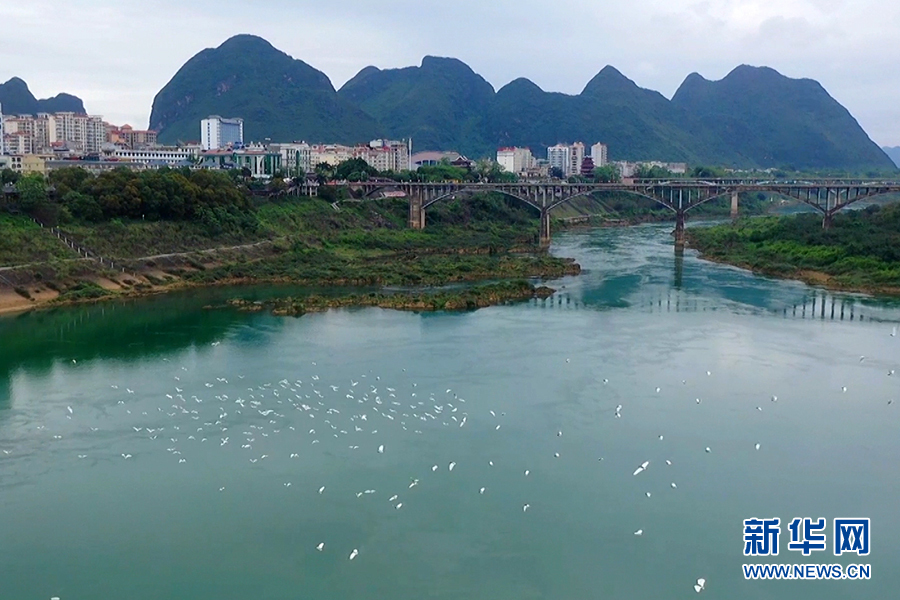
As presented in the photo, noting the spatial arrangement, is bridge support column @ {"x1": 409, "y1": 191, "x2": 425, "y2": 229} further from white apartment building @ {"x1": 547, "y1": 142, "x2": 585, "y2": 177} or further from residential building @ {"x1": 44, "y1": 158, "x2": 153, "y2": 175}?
Answer: white apartment building @ {"x1": 547, "y1": 142, "x2": 585, "y2": 177}

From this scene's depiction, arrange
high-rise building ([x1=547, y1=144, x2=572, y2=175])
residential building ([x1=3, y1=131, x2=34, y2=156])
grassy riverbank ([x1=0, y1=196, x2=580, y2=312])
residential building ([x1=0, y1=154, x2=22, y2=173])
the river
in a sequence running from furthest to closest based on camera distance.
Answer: high-rise building ([x1=547, y1=144, x2=572, y2=175])
residential building ([x1=3, y1=131, x2=34, y2=156])
residential building ([x1=0, y1=154, x2=22, y2=173])
grassy riverbank ([x1=0, y1=196, x2=580, y2=312])
the river

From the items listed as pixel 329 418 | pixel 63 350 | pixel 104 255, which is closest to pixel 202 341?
pixel 63 350

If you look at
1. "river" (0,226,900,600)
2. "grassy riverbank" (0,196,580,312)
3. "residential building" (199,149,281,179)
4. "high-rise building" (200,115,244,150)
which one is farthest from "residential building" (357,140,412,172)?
"river" (0,226,900,600)

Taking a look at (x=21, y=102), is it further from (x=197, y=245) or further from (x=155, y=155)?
(x=197, y=245)

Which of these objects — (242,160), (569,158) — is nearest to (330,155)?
(242,160)

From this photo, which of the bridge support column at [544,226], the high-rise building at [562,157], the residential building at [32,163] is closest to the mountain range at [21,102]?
the high-rise building at [562,157]

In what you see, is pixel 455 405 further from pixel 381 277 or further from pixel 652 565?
pixel 381 277
